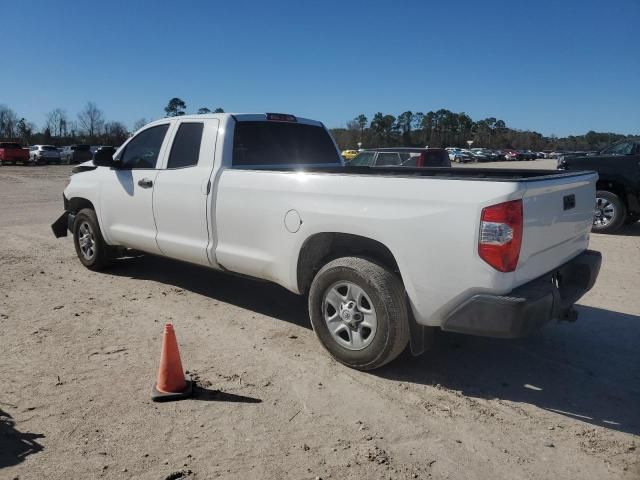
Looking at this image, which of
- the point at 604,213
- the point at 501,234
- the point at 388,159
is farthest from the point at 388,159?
the point at 501,234

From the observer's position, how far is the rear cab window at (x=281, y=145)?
518 centimetres

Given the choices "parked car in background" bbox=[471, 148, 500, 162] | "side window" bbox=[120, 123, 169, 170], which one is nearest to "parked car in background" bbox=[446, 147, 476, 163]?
"parked car in background" bbox=[471, 148, 500, 162]

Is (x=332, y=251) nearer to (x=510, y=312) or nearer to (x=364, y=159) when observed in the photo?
(x=510, y=312)

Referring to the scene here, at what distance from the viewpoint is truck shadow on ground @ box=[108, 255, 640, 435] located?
3.55 metres

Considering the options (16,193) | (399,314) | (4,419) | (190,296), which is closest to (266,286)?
(190,296)

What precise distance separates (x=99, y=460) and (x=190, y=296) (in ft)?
10.1

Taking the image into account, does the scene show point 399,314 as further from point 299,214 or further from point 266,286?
point 266,286

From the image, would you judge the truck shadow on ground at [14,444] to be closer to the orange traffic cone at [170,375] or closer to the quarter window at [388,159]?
the orange traffic cone at [170,375]

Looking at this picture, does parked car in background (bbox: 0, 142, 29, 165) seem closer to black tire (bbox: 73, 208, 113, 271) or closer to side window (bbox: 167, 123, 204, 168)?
black tire (bbox: 73, 208, 113, 271)

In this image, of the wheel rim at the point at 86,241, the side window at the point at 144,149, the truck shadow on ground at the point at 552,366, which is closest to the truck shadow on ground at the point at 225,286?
the truck shadow on ground at the point at 552,366

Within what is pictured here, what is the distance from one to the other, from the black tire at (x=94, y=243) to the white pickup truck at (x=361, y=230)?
2.46 ft

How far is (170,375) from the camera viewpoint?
140 inches

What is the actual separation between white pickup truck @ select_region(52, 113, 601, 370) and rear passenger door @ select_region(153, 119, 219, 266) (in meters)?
0.02

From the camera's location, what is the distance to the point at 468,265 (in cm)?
322
